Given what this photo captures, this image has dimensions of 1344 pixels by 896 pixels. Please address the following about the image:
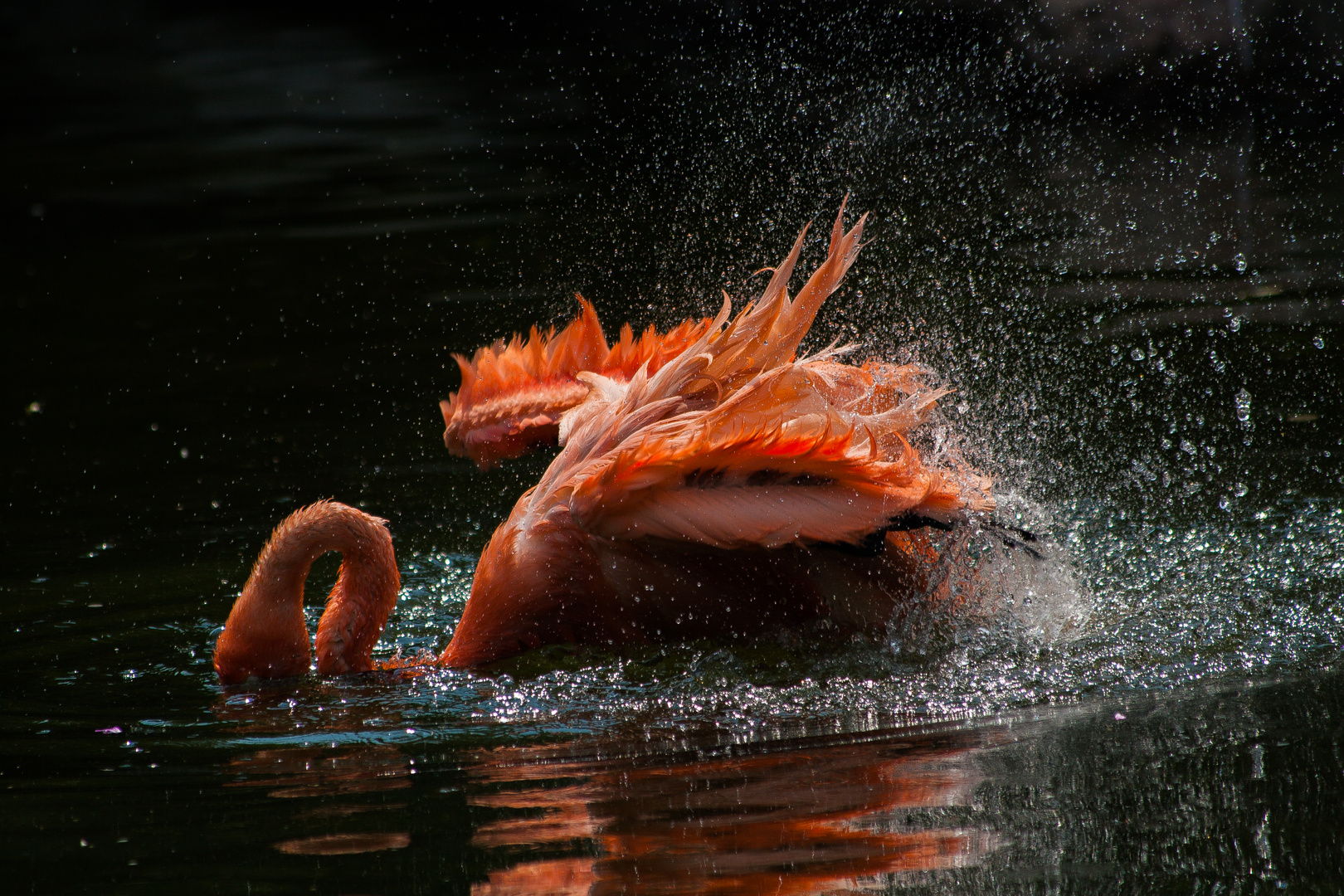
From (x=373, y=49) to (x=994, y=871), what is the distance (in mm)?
17228

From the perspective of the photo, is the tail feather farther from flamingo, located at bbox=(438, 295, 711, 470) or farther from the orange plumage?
flamingo, located at bbox=(438, 295, 711, 470)

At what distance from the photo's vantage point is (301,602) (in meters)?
4.73

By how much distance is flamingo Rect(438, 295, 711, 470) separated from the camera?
587cm

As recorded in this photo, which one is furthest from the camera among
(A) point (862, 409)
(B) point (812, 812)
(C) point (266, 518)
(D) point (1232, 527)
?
(C) point (266, 518)

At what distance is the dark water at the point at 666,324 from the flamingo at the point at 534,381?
0.66m

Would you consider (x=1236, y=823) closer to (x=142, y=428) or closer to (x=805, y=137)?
(x=142, y=428)

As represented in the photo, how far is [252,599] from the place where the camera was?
4633 mm

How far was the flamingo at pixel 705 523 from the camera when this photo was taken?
429 centimetres

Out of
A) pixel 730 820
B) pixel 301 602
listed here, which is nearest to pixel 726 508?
pixel 730 820

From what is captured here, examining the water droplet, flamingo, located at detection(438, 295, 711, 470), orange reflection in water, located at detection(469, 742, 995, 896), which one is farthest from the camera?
the water droplet

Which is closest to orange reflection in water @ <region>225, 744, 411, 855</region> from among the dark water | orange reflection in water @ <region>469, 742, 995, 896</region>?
the dark water

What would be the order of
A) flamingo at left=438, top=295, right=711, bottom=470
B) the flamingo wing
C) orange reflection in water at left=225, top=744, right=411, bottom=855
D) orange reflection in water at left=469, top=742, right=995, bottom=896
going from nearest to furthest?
orange reflection in water at left=469, top=742, right=995, bottom=896
orange reflection in water at left=225, top=744, right=411, bottom=855
the flamingo wing
flamingo at left=438, top=295, right=711, bottom=470

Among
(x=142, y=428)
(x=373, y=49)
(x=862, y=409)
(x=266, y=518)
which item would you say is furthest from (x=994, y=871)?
(x=373, y=49)

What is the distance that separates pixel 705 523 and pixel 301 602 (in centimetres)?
144
